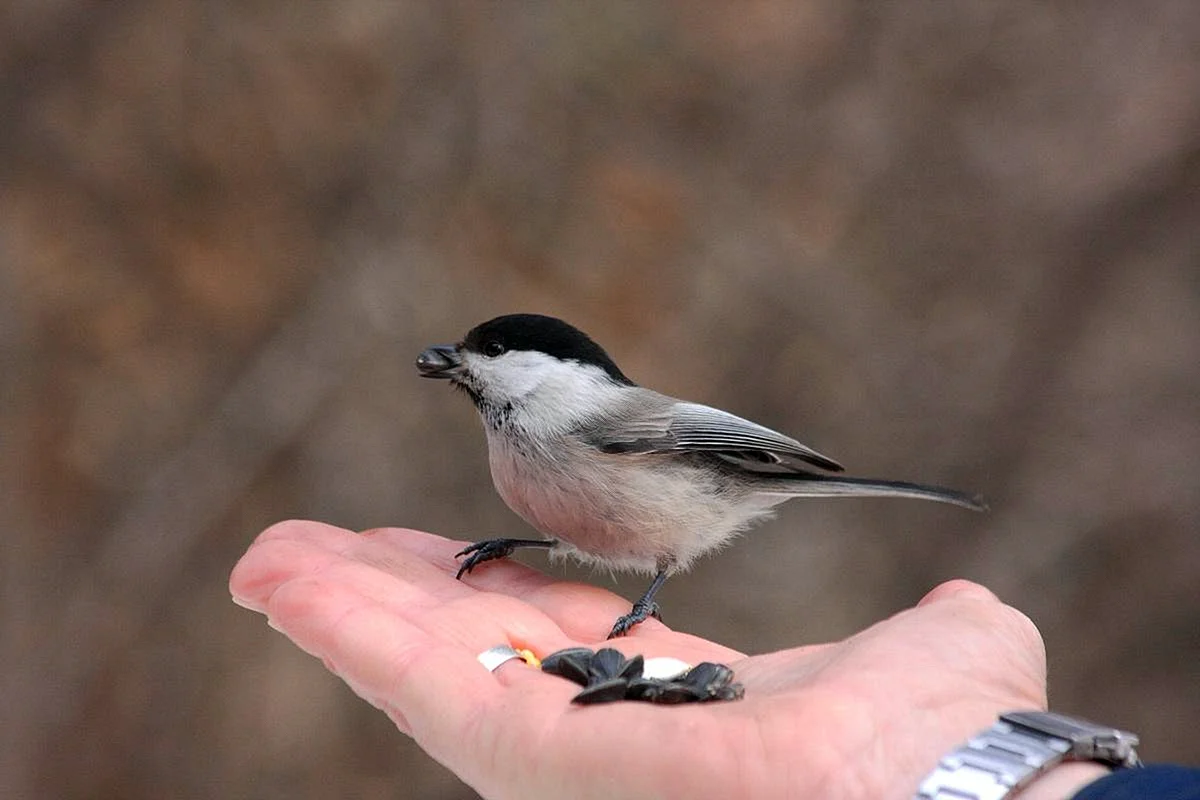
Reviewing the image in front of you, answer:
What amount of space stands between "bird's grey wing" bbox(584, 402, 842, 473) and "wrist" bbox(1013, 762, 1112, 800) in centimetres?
81

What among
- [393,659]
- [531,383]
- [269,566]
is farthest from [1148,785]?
[531,383]

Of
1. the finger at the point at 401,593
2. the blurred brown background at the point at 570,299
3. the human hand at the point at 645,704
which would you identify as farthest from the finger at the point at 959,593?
the blurred brown background at the point at 570,299

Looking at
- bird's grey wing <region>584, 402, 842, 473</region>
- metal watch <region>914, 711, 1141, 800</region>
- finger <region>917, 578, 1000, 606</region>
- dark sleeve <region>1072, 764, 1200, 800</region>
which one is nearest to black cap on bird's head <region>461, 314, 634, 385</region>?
bird's grey wing <region>584, 402, 842, 473</region>

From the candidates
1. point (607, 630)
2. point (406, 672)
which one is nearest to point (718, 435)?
point (607, 630)

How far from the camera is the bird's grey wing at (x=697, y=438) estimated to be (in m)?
1.67

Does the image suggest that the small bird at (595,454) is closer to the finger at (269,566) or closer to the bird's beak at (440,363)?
the bird's beak at (440,363)

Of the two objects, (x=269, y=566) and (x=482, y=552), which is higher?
(x=482, y=552)

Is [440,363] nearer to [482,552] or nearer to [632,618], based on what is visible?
[482,552]

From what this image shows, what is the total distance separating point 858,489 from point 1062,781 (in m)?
0.78

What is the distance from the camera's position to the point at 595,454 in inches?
65.1

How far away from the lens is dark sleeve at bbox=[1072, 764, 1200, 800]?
0.81 meters

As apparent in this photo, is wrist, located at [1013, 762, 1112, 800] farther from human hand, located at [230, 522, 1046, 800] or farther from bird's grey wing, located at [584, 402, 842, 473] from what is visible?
bird's grey wing, located at [584, 402, 842, 473]

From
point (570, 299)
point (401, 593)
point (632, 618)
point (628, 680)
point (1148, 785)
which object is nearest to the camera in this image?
point (1148, 785)

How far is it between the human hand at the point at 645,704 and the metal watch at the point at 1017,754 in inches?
1.1
